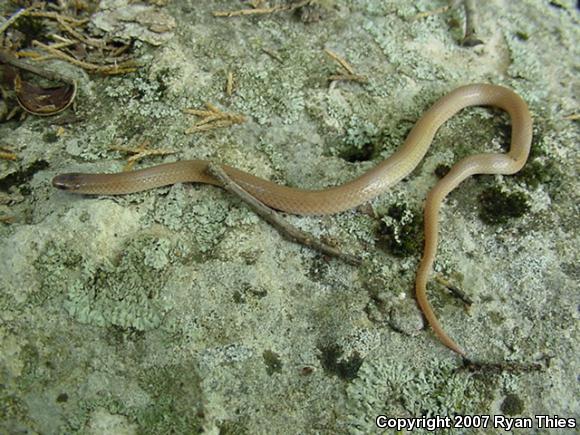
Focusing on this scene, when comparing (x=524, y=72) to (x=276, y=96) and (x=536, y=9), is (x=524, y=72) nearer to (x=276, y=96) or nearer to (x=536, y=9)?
(x=536, y=9)

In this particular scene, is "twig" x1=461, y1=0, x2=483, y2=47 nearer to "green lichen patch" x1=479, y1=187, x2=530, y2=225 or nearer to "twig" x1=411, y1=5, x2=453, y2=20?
"twig" x1=411, y1=5, x2=453, y2=20

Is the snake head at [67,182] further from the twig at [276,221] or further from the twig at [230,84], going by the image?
the twig at [230,84]

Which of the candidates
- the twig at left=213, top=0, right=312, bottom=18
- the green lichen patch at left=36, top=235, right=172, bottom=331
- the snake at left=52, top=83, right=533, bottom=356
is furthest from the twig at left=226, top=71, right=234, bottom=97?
the green lichen patch at left=36, top=235, right=172, bottom=331

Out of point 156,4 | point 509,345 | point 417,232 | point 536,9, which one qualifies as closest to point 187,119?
point 156,4

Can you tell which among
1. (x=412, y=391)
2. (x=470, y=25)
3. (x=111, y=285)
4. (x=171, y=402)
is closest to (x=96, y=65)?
(x=111, y=285)

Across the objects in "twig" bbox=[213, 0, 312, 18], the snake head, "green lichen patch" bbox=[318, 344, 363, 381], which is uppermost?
"twig" bbox=[213, 0, 312, 18]

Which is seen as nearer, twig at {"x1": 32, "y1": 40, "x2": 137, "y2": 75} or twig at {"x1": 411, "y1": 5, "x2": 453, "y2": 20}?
twig at {"x1": 32, "y1": 40, "x2": 137, "y2": 75}

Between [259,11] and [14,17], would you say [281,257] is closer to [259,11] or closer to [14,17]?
[259,11]

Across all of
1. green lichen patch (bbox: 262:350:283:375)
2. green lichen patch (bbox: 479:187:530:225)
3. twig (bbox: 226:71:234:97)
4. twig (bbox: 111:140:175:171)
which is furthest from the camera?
twig (bbox: 226:71:234:97)
